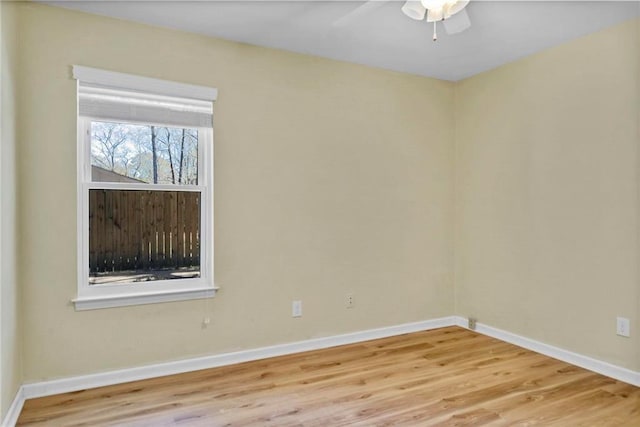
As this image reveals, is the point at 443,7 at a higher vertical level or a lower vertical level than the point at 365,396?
higher

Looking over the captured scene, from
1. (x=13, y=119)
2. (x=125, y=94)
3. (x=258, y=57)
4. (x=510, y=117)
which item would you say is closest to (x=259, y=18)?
(x=258, y=57)

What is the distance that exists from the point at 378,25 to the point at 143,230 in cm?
215

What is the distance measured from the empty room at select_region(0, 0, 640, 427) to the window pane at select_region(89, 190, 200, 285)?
0.01 metres

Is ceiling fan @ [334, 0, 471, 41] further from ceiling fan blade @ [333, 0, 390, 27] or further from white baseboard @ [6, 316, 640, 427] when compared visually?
white baseboard @ [6, 316, 640, 427]

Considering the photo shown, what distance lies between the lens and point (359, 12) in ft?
8.57

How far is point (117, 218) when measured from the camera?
280cm

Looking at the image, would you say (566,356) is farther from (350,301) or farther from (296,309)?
(296,309)

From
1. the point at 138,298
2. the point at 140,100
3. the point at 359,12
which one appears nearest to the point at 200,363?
the point at 138,298

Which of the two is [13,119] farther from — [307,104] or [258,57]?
[307,104]

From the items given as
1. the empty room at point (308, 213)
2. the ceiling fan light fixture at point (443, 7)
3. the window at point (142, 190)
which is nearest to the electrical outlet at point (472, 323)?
the empty room at point (308, 213)

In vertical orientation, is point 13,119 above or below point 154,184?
above

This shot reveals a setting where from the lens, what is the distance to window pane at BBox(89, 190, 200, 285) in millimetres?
2750

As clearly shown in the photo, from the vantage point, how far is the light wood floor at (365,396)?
2258mm

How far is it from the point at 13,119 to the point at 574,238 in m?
3.74
